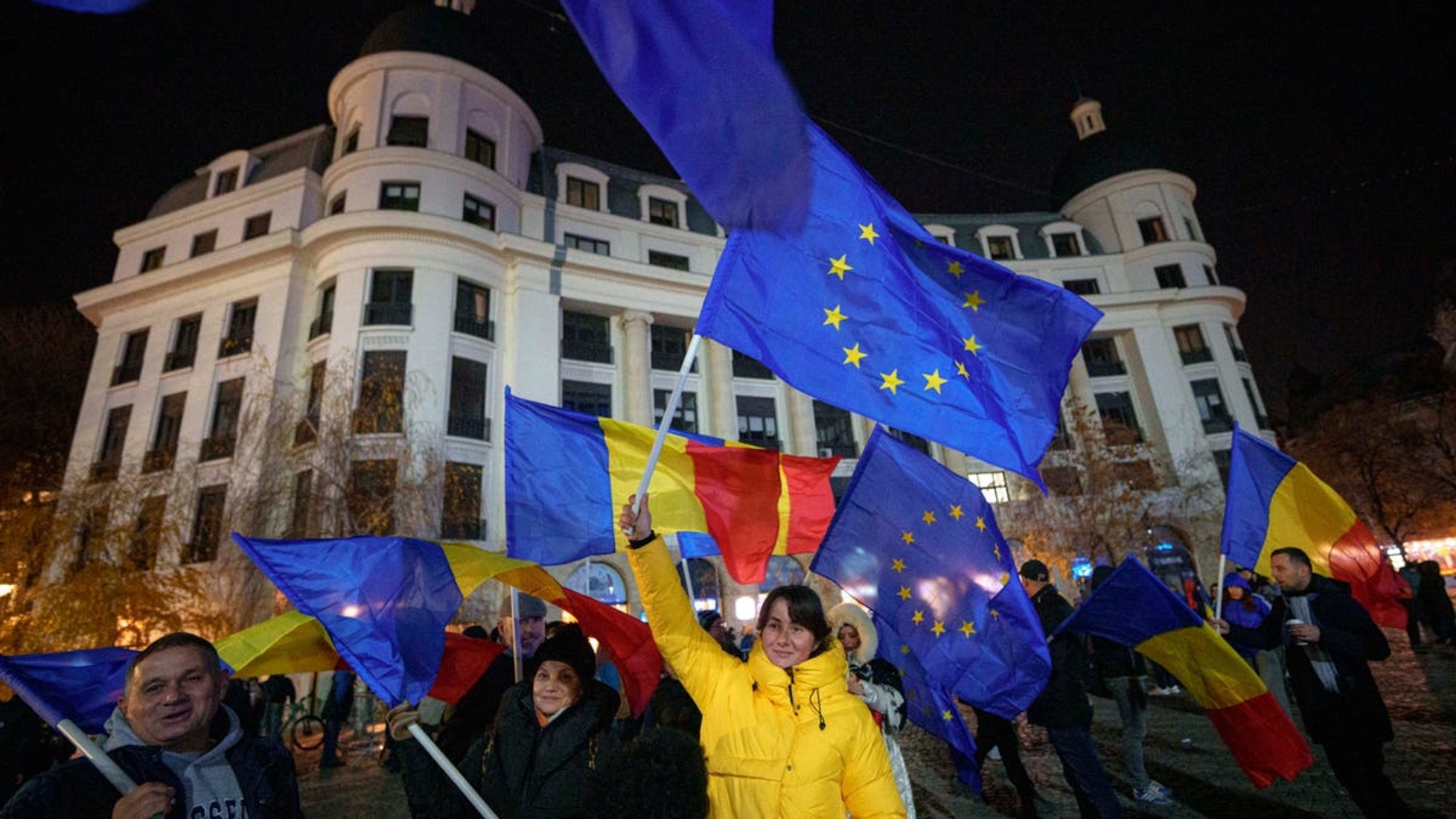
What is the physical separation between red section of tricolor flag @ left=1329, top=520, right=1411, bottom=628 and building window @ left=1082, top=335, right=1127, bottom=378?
31675mm

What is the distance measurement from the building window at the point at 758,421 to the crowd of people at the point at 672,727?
2439 cm

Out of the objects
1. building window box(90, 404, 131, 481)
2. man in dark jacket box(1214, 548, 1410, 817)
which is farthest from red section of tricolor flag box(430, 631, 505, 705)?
building window box(90, 404, 131, 481)

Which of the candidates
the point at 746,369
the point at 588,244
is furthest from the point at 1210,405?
the point at 588,244

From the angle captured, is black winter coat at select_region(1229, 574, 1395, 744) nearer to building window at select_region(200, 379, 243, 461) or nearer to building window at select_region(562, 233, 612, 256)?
building window at select_region(200, 379, 243, 461)

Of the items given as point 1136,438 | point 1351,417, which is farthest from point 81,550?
point 1351,417

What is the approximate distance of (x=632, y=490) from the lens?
5.82 metres

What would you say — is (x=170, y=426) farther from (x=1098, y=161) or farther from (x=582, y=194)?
(x=1098, y=161)

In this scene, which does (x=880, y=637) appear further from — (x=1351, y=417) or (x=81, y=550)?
(x=1351, y=417)

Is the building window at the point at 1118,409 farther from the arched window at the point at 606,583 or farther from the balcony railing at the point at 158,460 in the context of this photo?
the balcony railing at the point at 158,460

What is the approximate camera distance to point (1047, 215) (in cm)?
4050

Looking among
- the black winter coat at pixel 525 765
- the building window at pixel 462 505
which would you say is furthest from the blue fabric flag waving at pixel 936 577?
the building window at pixel 462 505

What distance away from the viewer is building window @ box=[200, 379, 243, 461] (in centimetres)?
2314

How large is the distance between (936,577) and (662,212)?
98.2 feet

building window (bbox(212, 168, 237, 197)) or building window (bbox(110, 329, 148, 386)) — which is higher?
building window (bbox(212, 168, 237, 197))
